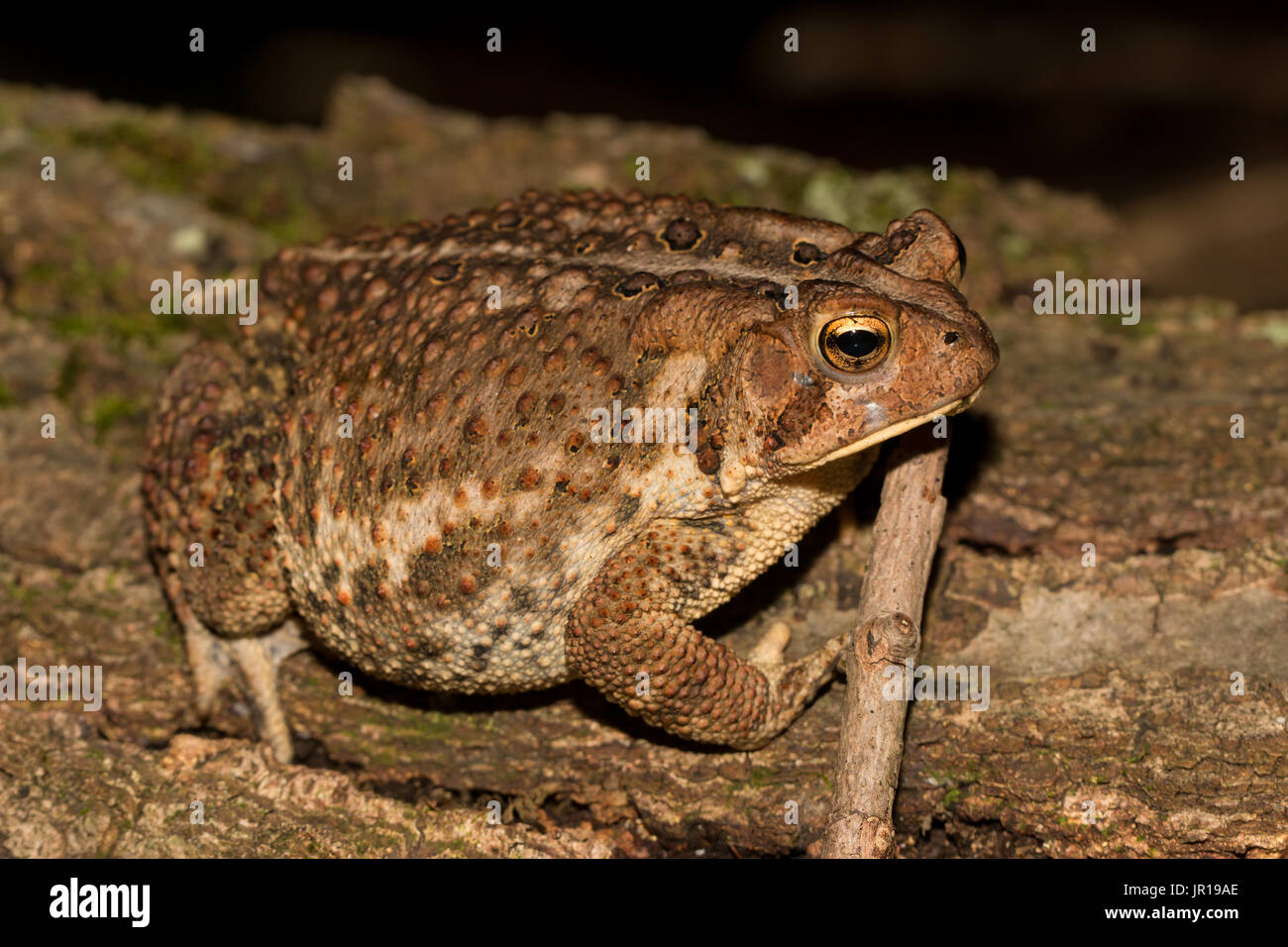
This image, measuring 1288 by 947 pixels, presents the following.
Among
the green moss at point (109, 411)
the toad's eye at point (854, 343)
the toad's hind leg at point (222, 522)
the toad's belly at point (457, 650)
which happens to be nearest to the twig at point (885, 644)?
the toad's eye at point (854, 343)

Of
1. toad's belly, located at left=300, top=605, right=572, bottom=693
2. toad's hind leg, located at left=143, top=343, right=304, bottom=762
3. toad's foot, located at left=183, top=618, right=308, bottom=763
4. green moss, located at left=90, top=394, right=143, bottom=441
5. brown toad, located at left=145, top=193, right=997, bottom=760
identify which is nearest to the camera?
brown toad, located at left=145, top=193, right=997, bottom=760

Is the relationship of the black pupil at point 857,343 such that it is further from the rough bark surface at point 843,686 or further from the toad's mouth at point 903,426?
the rough bark surface at point 843,686

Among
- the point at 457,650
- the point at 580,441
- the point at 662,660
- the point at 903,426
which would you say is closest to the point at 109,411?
the point at 457,650

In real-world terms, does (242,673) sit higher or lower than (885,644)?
lower

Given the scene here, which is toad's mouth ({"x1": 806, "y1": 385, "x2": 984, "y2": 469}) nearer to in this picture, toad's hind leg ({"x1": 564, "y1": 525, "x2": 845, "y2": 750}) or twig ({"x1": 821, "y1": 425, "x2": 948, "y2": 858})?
twig ({"x1": 821, "y1": 425, "x2": 948, "y2": 858})

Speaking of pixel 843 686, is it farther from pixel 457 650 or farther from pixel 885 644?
pixel 457 650

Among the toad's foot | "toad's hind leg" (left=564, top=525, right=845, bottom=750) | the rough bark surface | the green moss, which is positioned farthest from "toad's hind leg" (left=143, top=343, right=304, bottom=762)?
"toad's hind leg" (left=564, top=525, right=845, bottom=750)
